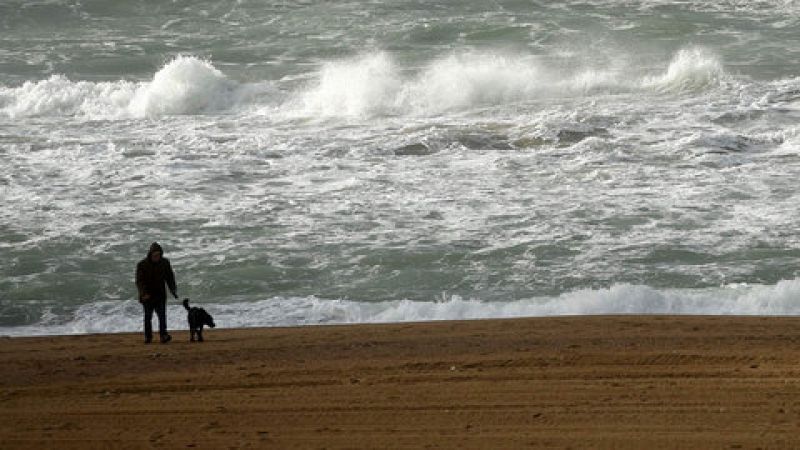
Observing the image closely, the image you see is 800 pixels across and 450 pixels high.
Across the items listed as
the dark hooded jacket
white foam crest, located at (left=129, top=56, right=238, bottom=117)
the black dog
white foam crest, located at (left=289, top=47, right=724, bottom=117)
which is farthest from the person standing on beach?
white foam crest, located at (left=129, top=56, right=238, bottom=117)

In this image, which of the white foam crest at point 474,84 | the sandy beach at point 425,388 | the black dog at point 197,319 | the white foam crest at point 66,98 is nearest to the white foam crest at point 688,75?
the white foam crest at point 474,84

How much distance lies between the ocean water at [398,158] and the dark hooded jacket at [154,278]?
2.42 meters

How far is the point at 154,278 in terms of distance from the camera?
13.8 meters

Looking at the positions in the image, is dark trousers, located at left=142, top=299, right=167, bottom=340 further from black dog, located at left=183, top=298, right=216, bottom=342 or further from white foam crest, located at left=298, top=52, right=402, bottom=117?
white foam crest, located at left=298, top=52, right=402, bottom=117

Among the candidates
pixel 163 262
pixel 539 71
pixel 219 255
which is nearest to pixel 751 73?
pixel 539 71

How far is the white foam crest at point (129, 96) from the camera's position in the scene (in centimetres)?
2875

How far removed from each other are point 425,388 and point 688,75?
18.7 meters

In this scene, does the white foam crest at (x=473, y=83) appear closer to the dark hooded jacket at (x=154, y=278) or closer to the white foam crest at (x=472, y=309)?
the white foam crest at (x=472, y=309)

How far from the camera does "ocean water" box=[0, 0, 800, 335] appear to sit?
17234mm

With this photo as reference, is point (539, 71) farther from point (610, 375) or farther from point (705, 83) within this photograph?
point (610, 375)

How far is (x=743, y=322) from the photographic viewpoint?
1423 centimetres

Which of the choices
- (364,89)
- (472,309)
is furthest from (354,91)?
(472,309)

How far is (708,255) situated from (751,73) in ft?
39.5

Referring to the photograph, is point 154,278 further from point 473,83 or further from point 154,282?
point 473,83
